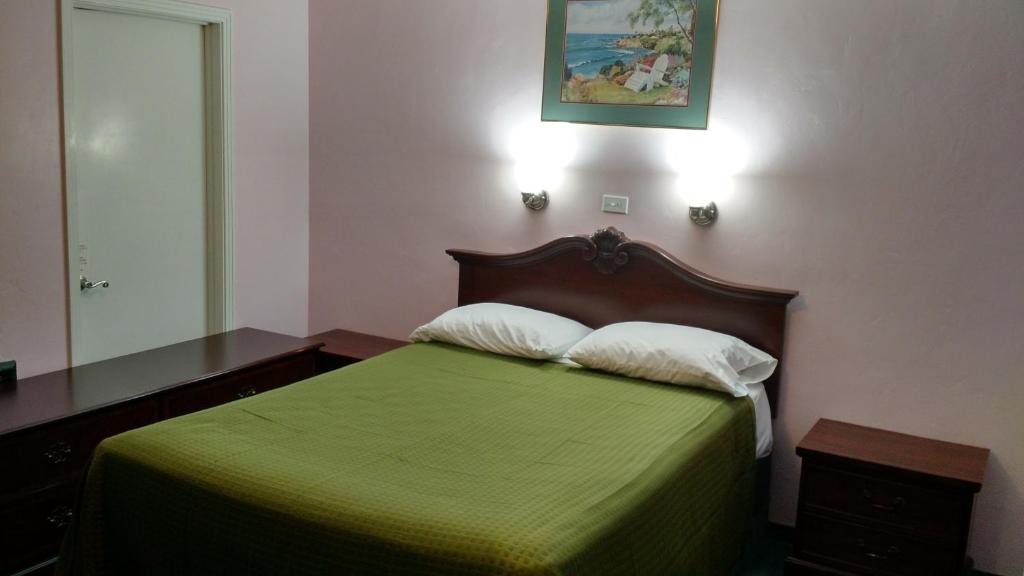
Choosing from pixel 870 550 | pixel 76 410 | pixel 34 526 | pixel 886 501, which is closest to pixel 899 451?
pixel 886 501

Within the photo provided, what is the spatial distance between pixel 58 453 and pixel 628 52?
2.52 m

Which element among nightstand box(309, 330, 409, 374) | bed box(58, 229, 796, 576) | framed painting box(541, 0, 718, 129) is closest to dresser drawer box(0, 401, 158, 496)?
bed box(58, 229, 796, 576)

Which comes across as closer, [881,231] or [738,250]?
[881,231]

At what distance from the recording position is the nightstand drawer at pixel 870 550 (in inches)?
109

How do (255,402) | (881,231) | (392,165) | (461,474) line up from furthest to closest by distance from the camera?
(392,165)
(881,231)
(255,402)
(461,474)

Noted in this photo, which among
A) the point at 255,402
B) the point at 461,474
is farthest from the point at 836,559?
the point at 255,402

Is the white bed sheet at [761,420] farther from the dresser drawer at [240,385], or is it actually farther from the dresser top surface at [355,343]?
the dresser drawer at [240,385]

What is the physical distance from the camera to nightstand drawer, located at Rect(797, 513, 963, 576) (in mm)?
2771

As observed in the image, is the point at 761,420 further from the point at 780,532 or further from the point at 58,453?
the point at 58,453

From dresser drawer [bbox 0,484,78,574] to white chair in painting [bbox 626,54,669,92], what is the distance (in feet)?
8.23

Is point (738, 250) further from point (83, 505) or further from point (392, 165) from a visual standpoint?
point (83, 505)

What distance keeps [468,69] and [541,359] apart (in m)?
1.38

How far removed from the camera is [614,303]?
11.8 ft

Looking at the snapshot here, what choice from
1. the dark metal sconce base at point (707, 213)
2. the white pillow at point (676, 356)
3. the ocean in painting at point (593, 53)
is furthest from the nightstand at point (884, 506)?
the ocean in painting at point (593, 53)
